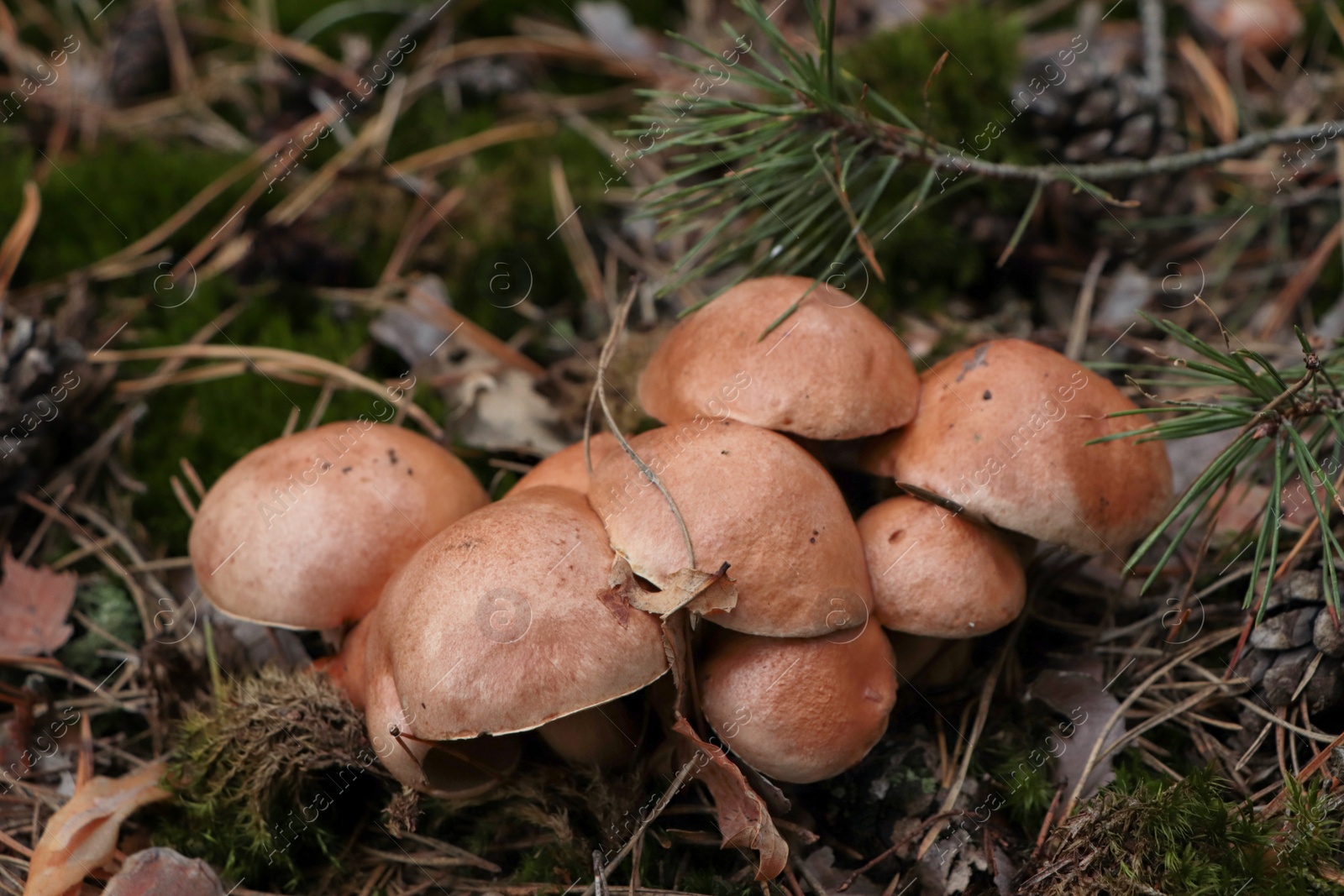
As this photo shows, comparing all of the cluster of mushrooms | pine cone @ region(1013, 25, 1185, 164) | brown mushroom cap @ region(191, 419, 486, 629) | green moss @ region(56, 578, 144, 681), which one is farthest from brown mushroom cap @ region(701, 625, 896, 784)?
pine cone @ region(1013, 25, 1185, 164)

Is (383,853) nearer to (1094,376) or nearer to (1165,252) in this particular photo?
(1094,376)

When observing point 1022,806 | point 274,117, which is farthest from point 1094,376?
point 274,117

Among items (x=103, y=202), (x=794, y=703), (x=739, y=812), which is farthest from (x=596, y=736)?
(x=103, y=202)

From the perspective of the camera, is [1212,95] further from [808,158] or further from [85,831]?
[85,831]

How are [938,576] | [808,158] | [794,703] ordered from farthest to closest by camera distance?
[808,158], [938,576], [794,703]

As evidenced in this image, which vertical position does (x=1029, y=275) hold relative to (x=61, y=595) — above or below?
below

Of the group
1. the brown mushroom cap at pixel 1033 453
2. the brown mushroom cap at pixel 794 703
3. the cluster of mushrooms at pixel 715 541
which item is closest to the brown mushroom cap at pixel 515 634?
the cluster of mushrooms at pixel 715 541

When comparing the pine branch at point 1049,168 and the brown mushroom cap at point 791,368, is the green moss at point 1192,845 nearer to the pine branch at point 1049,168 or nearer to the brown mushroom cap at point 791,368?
the brown mushroom cap at point 791,368
